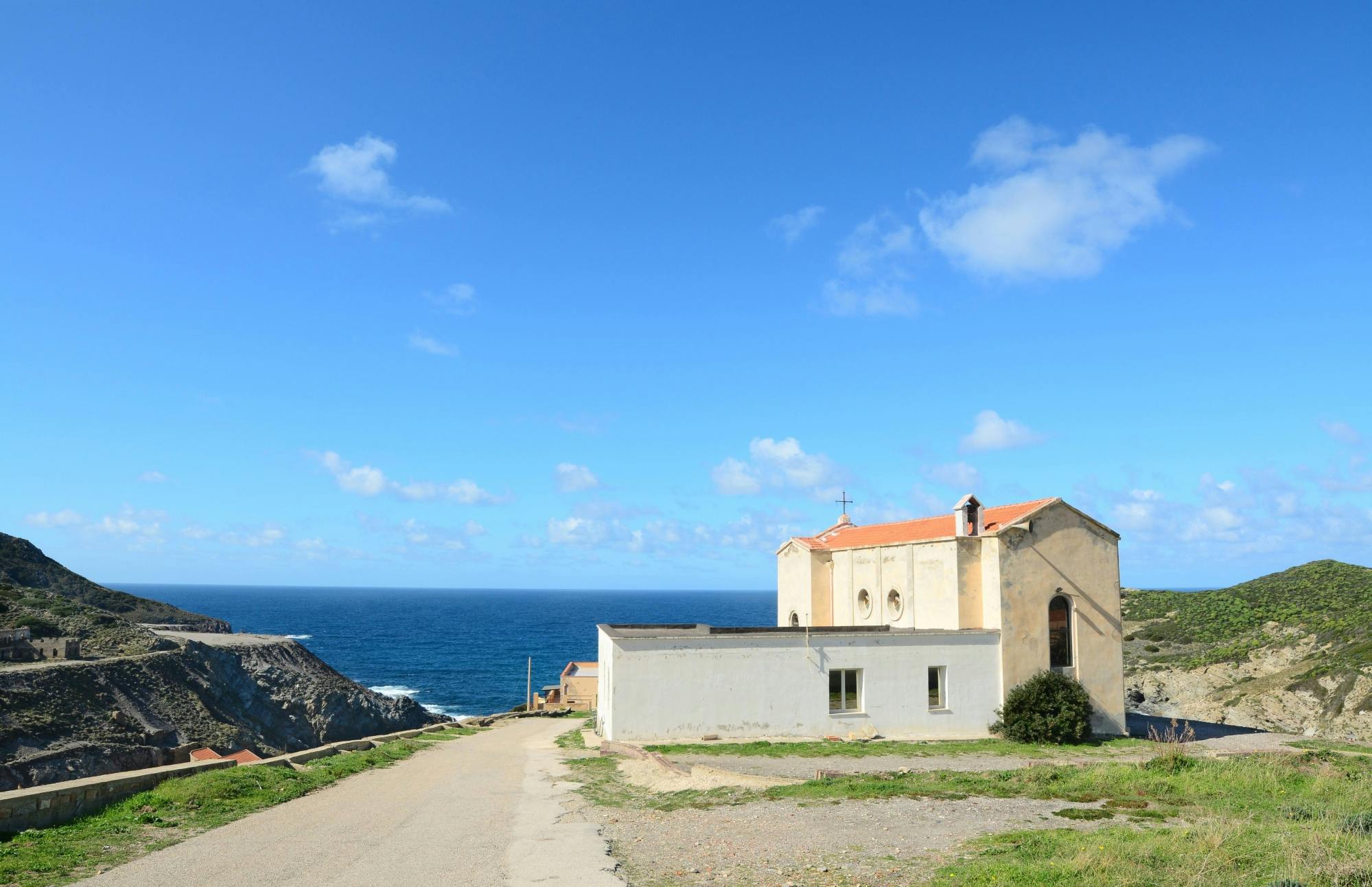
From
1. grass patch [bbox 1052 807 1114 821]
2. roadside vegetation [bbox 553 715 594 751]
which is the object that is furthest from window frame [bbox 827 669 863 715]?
grass patch [bbox 1052 807 1114 821]

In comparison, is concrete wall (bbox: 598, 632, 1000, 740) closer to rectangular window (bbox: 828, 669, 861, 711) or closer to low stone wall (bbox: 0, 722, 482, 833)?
rectangular window (bbox: 828, 669, 861, 711)

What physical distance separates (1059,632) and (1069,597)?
1295 mm

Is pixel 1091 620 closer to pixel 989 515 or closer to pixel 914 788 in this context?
pixel 989 515

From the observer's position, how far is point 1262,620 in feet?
202

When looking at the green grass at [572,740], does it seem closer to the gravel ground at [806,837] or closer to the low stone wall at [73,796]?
the gravel ground at [806,837]

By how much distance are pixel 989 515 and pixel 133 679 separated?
34.8 m

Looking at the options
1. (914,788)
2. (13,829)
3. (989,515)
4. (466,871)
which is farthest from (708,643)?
(13,829)

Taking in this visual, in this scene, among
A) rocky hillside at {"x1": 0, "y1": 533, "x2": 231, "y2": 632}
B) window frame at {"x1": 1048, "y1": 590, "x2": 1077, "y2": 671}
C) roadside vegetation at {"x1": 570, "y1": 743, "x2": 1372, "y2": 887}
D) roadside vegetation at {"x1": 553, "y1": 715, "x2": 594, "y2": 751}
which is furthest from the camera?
rocky hillside at {"x1": 0, "y1": 533, "x2": 231, "y2": 632}

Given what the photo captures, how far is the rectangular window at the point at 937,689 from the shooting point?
28469 millimetres

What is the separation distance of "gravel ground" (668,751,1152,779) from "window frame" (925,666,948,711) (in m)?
3.70

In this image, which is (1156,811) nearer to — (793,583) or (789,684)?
(789,684)

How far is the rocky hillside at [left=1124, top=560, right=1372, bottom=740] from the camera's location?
39.3 meters

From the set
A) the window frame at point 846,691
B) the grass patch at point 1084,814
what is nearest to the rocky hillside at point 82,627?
the window frame at point 846,691

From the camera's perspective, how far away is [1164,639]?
Result: 206ft
